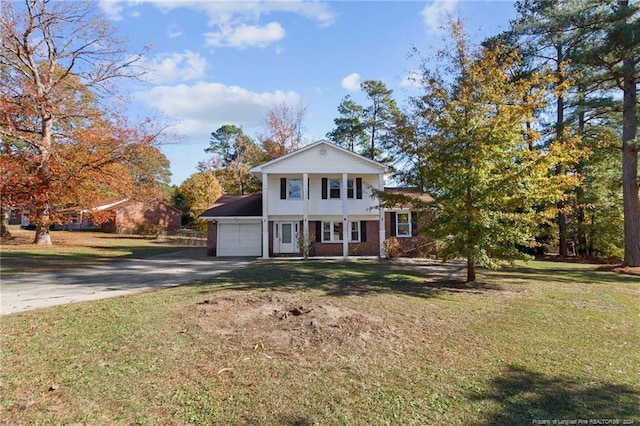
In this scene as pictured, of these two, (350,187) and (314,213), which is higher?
(350,187)

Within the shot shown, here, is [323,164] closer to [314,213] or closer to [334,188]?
[334,188]

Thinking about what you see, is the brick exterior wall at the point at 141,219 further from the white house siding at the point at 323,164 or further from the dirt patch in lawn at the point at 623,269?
the dirt patch in lawn at the point at 623,269

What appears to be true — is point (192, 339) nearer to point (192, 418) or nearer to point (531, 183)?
point (192, 418)

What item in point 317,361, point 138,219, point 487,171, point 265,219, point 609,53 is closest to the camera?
point 317,361

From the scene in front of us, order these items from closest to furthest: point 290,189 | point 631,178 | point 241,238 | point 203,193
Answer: point 631,178, point 290,189, point 241,238, point 203,193

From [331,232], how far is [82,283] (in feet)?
47.5

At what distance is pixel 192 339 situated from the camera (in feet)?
18.3

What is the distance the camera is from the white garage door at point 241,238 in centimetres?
2319

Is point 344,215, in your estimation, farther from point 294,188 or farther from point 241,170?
point 241,170

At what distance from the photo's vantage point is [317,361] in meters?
4.89

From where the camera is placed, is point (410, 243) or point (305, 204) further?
point (410, 243)

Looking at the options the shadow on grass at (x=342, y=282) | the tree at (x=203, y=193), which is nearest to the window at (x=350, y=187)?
the shadow on grass at (x=342, y=282)

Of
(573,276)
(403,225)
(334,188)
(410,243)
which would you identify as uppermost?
(334,188)

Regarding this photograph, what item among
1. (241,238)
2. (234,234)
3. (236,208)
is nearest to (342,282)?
(241,238)
